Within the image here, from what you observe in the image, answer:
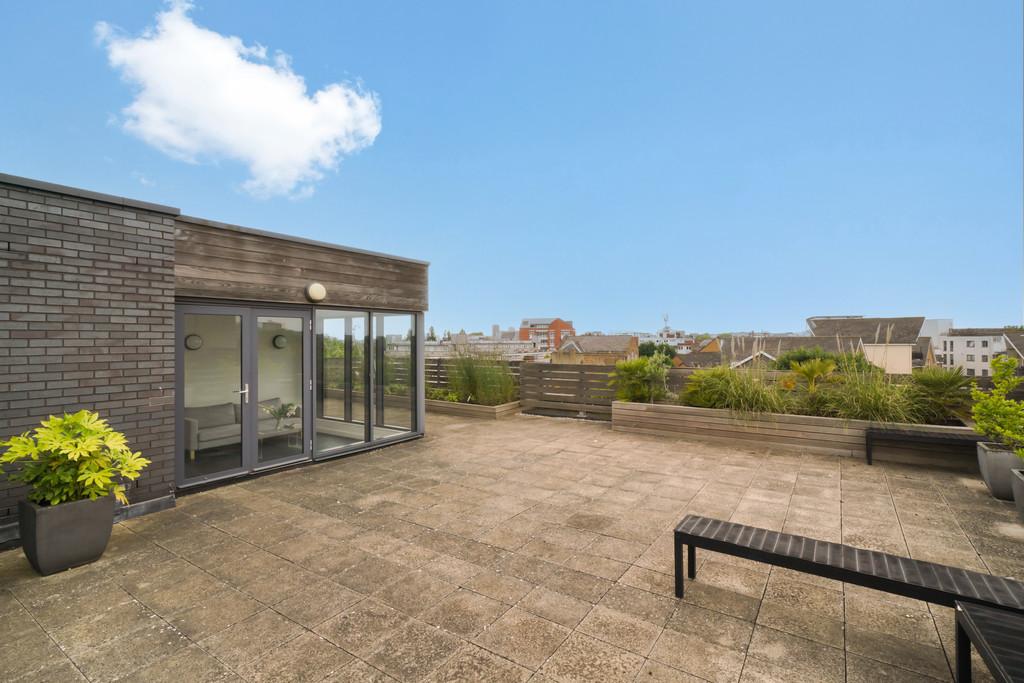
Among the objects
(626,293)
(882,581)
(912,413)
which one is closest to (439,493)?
(882,581)

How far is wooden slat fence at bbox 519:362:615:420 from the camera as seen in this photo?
8.02 metres

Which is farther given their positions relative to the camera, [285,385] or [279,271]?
[285,385]

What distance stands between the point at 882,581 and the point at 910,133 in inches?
835

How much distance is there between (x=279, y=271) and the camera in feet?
15.4

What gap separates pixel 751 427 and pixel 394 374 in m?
4.91

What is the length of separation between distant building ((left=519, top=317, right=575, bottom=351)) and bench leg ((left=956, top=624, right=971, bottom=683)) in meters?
64.6

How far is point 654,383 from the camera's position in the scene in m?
6.96

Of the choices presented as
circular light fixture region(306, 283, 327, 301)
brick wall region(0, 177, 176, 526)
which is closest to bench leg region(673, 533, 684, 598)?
brick wall region(0, 177, 176, 526)

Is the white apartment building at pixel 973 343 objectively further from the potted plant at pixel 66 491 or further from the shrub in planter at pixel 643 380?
the potted plant at pixel 66 491

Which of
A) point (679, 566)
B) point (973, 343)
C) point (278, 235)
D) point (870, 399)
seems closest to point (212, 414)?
point (278, 235)

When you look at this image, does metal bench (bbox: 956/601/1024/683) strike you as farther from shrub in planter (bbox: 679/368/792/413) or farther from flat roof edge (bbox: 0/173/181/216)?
flat roof edge (bbox: 0/173/181/216)

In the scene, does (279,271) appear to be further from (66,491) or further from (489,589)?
(489,589)

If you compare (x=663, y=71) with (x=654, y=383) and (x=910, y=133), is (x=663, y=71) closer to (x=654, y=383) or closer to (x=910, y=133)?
(x=910, y=133)

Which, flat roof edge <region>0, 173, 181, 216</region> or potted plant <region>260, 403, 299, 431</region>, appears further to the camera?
potted plant <region>260, 403, 299, 431</region>
